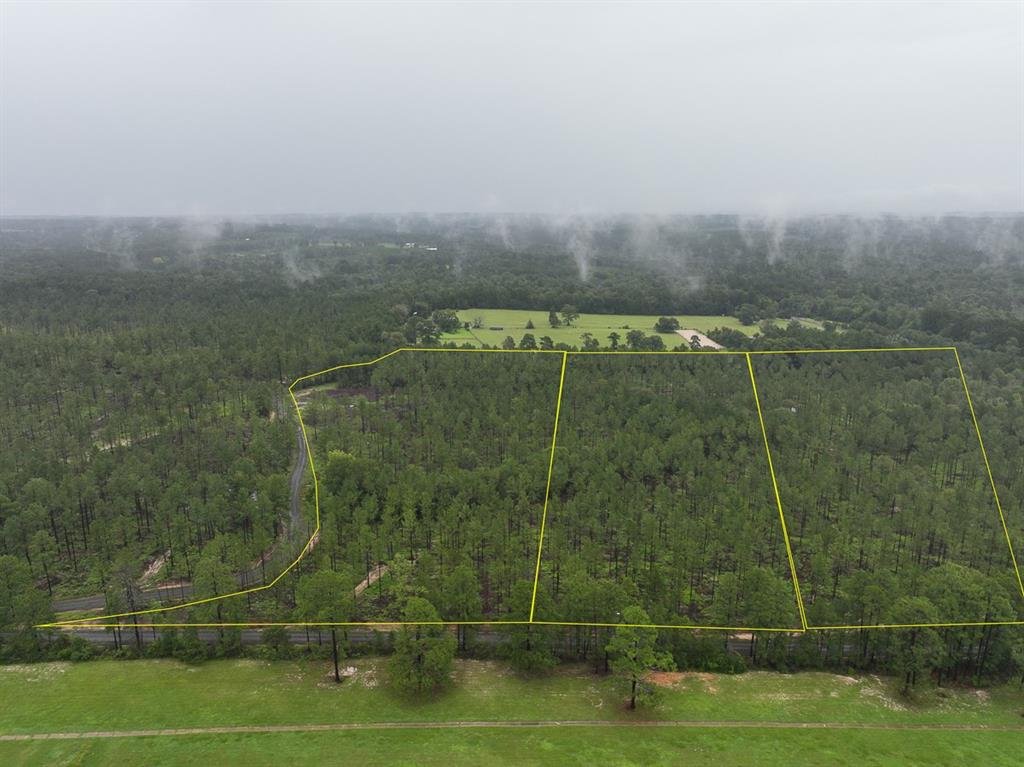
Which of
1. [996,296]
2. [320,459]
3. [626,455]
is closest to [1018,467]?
[626,455]

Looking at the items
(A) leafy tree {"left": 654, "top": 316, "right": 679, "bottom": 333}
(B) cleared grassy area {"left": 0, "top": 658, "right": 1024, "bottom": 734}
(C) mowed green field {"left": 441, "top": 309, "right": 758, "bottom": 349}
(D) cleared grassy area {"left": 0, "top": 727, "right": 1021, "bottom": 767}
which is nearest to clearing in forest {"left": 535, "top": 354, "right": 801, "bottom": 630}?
(B) cleared grassy area {"left": 0, "top": 658, "right": 1024, "bottom": 734}

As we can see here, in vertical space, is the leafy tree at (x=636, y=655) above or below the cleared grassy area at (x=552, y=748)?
above

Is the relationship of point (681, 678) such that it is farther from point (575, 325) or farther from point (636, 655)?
point (575, 325)

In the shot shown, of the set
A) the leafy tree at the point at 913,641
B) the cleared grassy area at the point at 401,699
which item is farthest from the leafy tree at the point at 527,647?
the leafy tree at the point at 913,641

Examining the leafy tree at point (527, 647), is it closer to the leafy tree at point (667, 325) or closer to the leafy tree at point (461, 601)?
the leafy tree at point (461, 601)

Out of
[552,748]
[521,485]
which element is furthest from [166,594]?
[552,748]

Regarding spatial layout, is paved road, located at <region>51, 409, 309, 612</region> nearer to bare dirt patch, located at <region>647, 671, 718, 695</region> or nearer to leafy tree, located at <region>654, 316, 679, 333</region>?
bare dirt patch, located at <region>647, 671, 718, 695</region>
